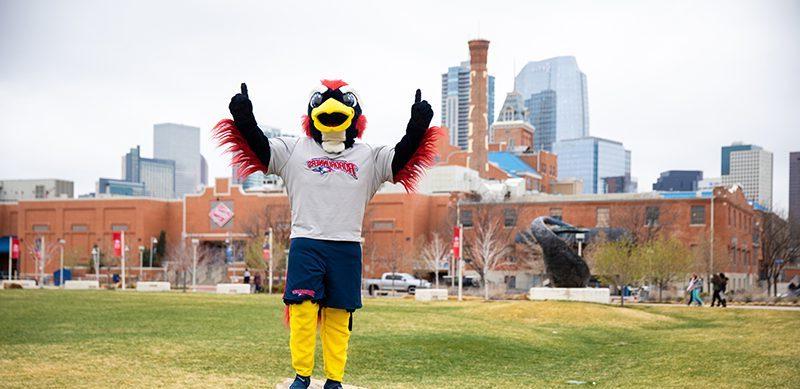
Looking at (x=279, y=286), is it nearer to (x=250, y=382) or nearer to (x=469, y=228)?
(x=469, y=228)

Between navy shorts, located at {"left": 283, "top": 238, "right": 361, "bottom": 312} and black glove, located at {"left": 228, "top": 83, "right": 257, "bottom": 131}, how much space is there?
3.63 feet

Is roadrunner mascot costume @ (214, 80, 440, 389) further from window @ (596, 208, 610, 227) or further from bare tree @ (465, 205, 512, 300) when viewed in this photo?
window @ (596, 208, 610, 227)

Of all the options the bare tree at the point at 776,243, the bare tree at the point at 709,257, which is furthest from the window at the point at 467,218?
the bare tree at the point at 776,243

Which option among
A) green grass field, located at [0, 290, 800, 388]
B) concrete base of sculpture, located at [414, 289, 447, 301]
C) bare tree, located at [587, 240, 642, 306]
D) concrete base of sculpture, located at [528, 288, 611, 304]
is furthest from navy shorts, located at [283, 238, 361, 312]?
bare tree, located at [587, 240, 642, 306]

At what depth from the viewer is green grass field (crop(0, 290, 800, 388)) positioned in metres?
11.2

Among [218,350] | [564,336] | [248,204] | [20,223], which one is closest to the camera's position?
[218,350]

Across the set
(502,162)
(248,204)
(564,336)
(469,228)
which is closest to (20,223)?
(248,204)

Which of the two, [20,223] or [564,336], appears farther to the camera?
[20,223]

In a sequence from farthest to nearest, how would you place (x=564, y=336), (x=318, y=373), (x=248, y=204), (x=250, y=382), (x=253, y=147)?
(x=248, y=204) < (x=564, y=336) < (x=318, y=373) < (x=250, y=382) < (x=253, y=147)

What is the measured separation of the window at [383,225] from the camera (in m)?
67.9

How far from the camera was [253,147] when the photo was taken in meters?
7.32

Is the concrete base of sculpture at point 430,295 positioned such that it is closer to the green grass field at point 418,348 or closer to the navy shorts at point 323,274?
the green grass field at point 418,348

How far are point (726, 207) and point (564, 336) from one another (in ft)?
147

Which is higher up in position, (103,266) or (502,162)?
(502,162)
